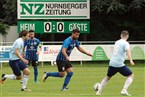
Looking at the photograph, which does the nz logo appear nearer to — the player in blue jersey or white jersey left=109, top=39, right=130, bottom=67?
the player in blue jersey

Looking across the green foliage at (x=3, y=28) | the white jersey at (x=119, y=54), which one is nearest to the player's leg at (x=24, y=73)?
the white jersey at (x=119, y=54)

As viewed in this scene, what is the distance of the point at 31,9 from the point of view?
36406 mm

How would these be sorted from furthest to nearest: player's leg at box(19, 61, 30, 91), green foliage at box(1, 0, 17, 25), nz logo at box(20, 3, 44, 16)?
green foliage at box(1, 0, 17, 25) < nz logo at box(20, 3, 44, 16) < player's leg at box(19, 61, 30, 91)

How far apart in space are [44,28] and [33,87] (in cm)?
1772

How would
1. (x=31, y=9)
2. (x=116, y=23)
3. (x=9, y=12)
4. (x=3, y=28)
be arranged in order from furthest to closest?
(x=9, y=12) < (x=116, y=23) < (x=3, y=28) < (x=31, y=9)

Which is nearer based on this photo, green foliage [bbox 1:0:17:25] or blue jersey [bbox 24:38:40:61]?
blue jersey [bbox 24:38:40:61]

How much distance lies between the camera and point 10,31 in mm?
42219

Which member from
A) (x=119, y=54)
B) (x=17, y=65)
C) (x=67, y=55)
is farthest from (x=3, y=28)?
(x=119, y=54)

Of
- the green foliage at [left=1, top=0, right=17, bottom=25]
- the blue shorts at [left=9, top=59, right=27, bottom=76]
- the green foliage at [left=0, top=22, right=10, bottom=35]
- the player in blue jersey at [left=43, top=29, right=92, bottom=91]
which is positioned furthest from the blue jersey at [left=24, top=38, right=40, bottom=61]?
the green foliage at [left=1, top=0, right=17, bottom=25]

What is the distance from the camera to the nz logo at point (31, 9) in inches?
1431

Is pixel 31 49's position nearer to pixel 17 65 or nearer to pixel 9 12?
pixel 17 65

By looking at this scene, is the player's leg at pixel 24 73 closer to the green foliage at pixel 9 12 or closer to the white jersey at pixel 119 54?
the white jersey at pixel 119 54

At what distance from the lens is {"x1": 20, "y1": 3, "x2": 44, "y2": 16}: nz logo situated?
36344 mm

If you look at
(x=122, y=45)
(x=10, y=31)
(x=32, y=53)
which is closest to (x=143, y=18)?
(x=10, y=31)
